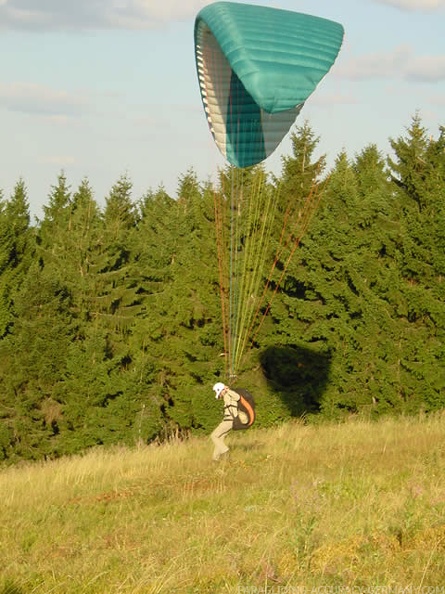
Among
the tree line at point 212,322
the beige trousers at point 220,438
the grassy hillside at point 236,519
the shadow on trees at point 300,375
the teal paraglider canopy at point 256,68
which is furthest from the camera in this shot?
the shadow on trees at point 300,375

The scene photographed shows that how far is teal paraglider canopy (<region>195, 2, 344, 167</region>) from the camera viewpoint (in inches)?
448

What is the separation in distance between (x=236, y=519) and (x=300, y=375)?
23.0 meters

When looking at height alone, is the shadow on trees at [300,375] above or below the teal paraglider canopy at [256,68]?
below

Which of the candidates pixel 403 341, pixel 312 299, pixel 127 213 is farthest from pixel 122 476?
pixel 127 213

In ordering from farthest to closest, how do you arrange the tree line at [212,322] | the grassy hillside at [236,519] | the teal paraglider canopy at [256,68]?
the tree line at [212,322] → the teal paraglider canopy at [256,68] → the grassy hillside at [236,519]

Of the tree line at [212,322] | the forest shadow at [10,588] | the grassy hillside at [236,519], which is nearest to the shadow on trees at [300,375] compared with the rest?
the tree line at [212,322]

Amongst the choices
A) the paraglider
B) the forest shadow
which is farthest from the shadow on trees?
the forest shadow

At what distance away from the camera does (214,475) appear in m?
11.9

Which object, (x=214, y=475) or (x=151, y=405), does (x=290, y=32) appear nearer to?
(x=214, y=475)

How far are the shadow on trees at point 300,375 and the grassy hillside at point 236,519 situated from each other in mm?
15320

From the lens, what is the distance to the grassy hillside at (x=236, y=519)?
6.76 m

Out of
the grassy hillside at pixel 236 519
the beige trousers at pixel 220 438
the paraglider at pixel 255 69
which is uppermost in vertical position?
the paraglider at pixel 255 69

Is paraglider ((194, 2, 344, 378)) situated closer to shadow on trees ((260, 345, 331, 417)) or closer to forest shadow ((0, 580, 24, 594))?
forest shadow ((0, 580, 24, 594))

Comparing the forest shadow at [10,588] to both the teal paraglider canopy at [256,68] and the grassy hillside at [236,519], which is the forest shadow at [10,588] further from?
the teal paraglider canopy at [256,68]
